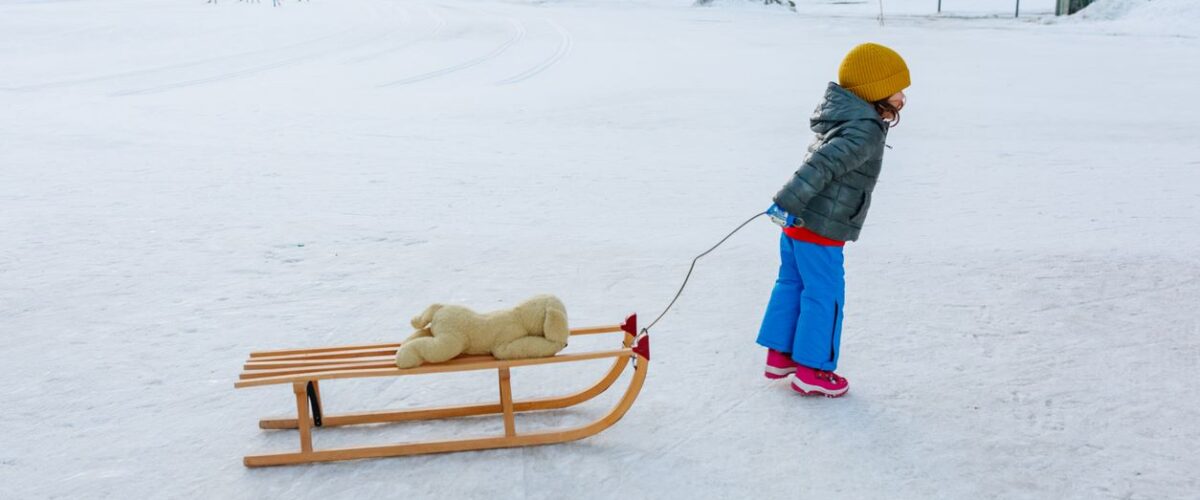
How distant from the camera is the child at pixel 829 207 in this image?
3.97 meters

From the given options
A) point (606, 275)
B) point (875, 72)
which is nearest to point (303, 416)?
point (875, 72)

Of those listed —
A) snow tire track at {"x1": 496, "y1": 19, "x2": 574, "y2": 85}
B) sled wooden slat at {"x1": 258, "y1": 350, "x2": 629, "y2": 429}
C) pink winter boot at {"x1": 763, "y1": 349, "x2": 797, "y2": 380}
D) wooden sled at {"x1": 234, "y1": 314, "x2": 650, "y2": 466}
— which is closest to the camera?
wooden sled at {"x1": 234, "y1": 314, "x2": 650, "y2": 466}

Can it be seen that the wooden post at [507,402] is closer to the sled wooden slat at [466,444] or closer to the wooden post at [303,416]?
the sled wooden slat at [466,444]

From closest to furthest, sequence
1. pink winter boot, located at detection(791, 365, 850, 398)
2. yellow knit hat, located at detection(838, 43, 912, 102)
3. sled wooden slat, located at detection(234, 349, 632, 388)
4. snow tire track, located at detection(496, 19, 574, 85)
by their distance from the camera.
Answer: sled wooden slat, located at detection(234, 349, 632, 388)
yellow knit hat, located at detection(838, 43, 912, 102)
pink winter boot, located at detection(791, 365, 850, 398)
snow tire track, located at detection(496, 19, 574, 85)

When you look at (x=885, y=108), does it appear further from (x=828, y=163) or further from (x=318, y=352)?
(x=318, y=352)

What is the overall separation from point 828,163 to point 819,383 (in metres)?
0.90

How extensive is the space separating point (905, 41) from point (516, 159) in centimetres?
1351

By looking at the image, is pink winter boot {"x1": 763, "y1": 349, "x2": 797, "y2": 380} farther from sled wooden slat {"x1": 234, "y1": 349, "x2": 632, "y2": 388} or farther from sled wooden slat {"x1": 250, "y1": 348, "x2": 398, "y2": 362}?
sled wooden slat {"x1": 250, "y1": 348, "x2": 398, "y2": 362}

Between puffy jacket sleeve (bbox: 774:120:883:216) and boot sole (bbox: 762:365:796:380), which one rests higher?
puffy jacket sleeve (bbox: 774:120:883:216)

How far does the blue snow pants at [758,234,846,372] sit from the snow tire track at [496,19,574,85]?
35.8 ft

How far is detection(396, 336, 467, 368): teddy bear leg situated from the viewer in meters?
3.77

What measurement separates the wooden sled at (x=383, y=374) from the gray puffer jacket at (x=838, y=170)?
758mm

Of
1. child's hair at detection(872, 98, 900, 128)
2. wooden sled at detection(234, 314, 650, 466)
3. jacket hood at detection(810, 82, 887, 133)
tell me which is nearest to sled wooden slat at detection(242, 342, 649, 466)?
wooden sled at detection(234, 314, 650, 466)

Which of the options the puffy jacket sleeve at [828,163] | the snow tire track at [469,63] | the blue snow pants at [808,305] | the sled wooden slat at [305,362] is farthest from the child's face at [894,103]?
the snow tire track at [469,63]
